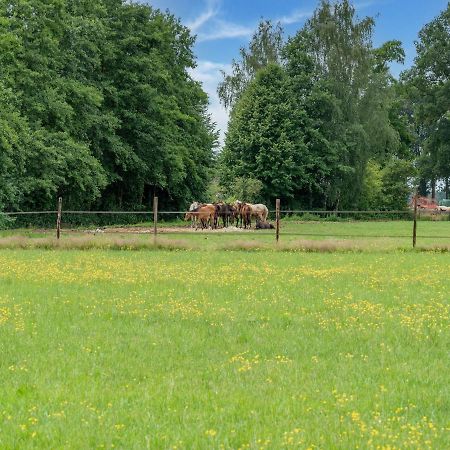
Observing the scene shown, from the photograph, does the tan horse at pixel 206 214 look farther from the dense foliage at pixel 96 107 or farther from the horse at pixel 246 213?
the dense foliage at pixel 96 107

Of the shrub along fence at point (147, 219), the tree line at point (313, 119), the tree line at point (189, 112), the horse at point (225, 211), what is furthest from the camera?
the tree line at point (313, 119)

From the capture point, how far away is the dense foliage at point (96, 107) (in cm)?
3169

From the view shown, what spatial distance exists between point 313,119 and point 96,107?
21.1m

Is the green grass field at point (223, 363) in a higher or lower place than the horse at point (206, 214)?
lower

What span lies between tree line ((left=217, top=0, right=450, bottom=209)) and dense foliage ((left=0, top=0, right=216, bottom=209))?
427cm

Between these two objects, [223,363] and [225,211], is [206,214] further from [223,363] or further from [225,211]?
[223,363]

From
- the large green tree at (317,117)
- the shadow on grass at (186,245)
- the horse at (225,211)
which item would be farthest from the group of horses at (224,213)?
the large green tree at (317,117)

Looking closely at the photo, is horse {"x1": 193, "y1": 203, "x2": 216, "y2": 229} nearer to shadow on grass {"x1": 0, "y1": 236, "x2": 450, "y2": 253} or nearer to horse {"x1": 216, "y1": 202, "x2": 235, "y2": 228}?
horse {"x1": 216, "y1": 202, "x2": 235, "y2": 228}

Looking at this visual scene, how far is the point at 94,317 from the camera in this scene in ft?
30.5

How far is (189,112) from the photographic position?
49688 millimetres

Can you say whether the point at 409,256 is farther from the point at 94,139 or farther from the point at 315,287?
the point at 94,139

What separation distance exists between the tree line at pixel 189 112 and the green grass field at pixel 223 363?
63.8 feet

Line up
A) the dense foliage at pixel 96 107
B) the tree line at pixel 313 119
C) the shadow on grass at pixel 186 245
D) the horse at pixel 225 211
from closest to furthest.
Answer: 1. the shadow on grass at pixel 186 245
2. the dense foliage at pixel 96 107
3. the horse at pixel 225 211
4. the tree line at pixel 313 119

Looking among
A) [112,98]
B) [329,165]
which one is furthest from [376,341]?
[329,165]
